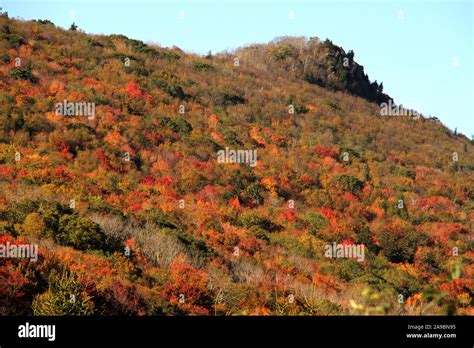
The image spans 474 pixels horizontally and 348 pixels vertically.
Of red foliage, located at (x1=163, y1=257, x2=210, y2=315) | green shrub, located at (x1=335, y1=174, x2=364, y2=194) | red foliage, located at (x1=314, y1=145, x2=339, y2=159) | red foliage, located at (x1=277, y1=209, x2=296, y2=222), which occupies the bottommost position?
red foliage, located at (x1=163, y1=257, x2=210, y2=315)

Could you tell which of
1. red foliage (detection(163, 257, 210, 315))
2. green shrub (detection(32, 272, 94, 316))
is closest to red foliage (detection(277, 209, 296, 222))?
red foliage (detection(163, 257, 210, 315))

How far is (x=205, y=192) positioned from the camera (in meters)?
25.3

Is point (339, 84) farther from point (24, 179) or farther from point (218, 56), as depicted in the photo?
point (24, 179)

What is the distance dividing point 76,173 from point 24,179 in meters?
3.03

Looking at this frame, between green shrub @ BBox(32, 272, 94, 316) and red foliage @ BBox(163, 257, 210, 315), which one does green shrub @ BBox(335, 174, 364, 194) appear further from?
green shrub @ BBox(32, 272, 94, 316)

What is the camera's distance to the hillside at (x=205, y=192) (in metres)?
12.2

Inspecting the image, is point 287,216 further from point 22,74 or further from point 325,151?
point 22,74

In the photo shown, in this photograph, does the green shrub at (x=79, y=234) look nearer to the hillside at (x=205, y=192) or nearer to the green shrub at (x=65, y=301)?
the hillside at (x=205, y=192)

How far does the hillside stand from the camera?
12188 mm

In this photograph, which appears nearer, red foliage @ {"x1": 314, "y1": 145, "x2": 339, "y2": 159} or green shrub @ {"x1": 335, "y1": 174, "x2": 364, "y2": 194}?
green shrub @ {"x1": 335, "y1": 174, "x2": 364, "y2": 194}

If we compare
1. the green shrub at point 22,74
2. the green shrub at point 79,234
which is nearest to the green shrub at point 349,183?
the green shrub at point 79,234

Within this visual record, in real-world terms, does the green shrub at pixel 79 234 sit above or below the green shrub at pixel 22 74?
below

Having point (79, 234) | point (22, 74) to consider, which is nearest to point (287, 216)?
point (79, 234)

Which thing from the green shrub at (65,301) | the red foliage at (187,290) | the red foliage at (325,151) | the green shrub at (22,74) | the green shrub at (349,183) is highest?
the green shrub at (22,74)
